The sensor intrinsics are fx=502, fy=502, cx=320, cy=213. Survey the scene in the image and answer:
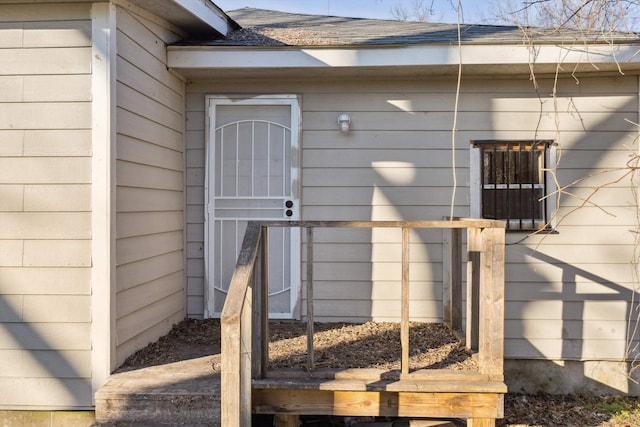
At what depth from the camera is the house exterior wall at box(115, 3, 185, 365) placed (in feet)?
10.6

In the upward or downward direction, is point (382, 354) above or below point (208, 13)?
below

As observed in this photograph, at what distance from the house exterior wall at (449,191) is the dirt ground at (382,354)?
33cm

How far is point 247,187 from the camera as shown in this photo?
4.37 metres

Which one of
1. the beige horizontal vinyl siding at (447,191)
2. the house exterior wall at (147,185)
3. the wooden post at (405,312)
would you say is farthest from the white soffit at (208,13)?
the wooden post at (405,312)

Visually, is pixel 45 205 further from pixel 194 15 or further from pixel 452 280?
pixel 452 280

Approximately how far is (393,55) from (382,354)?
224 cm

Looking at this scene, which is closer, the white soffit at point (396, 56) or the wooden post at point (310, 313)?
the wooden post at point (310, 313)

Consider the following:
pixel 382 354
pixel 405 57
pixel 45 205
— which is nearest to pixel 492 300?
pixel 382 354

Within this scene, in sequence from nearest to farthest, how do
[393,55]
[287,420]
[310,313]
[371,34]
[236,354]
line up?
[236,354] < [310,313] < [287,420] < [393,55] < [371,34]

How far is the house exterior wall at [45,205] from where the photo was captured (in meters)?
3.09

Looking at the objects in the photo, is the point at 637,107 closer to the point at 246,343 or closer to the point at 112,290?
the point at 246,343

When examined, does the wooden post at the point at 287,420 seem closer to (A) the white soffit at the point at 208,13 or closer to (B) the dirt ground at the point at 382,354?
(B) the dirt ground at the point at 382,354

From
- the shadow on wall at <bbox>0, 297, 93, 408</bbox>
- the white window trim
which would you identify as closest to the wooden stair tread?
the shadow on wall at <bbox>0, 297, 93, 408</bbox>

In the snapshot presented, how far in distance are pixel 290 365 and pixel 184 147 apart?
219 centimetres
